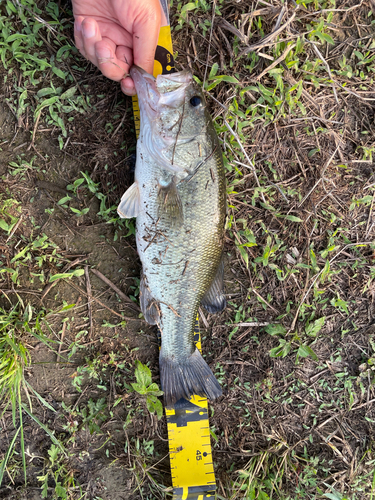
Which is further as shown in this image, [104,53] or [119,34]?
[119,34]

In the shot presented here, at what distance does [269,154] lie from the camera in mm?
2863

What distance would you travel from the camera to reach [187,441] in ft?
9.12

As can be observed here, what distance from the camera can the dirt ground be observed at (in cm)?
270

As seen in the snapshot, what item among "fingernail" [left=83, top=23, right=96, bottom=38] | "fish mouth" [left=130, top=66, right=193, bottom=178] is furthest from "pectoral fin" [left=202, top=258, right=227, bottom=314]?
"fingernail" [left=83, top=23, right=96, bottom=38]

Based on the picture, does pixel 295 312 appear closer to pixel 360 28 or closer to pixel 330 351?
pixel 330 351

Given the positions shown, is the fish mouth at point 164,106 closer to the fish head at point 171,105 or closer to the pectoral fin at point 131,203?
the fish head at point 171,105

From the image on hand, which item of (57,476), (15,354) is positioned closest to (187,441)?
(57,476)

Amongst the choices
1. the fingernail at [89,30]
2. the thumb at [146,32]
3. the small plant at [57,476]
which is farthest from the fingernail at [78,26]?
the small plant at [57,476]

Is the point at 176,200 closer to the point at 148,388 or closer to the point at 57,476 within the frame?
the point at 148,388

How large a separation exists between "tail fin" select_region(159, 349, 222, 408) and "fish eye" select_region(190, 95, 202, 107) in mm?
1977

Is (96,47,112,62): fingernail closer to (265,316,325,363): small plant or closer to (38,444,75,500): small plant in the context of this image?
(265,316,325,363): small plant

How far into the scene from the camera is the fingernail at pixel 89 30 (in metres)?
2.17

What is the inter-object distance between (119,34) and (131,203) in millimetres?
1380

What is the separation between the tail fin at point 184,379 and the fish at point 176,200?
0.19m
